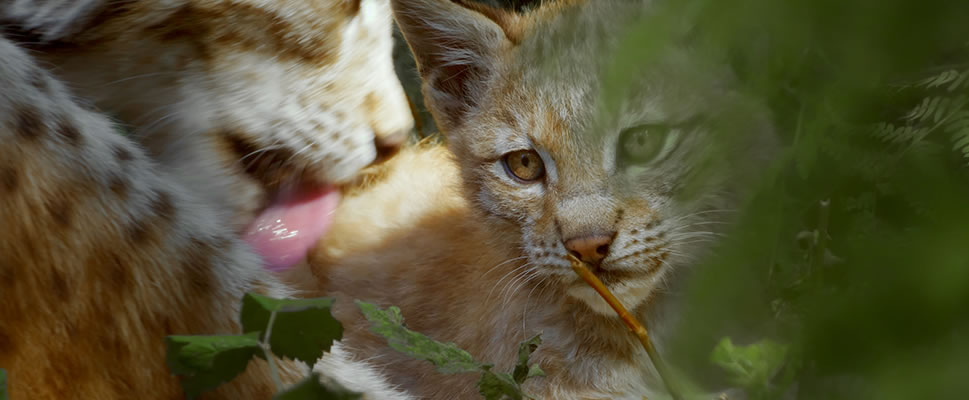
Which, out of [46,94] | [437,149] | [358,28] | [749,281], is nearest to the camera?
[749,281]

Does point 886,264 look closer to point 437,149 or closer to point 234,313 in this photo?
point 234,313

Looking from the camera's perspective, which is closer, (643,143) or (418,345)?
(418,345)

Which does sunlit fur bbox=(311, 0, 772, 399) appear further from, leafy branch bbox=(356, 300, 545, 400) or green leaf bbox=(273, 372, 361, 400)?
green leaf bbox=(273, 372, 361, 400)

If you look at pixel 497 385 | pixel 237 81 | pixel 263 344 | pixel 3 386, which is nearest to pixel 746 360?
pixel 497 385

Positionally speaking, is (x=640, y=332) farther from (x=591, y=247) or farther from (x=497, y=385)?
(x=591, y=247)

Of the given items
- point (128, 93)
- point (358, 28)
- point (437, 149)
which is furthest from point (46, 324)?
point (437, 149)

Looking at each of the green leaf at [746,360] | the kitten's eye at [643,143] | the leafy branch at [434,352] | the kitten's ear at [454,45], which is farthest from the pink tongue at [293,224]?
the green leaf at [746,360]

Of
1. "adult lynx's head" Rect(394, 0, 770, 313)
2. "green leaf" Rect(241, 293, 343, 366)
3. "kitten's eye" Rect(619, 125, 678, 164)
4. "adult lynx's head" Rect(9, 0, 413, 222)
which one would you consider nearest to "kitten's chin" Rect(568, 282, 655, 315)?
"adult lynx's head" Rect(394, 0, 770, 313)
